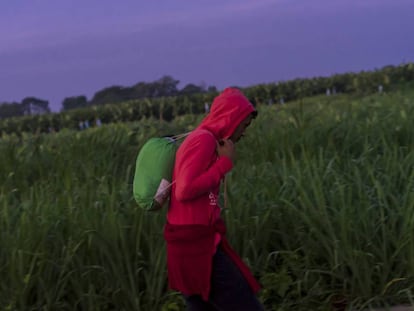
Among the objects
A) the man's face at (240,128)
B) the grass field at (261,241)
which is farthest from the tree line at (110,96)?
A: the man's face at (240,128)

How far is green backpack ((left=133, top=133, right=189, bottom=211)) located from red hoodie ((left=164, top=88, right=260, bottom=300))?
0.15 ft

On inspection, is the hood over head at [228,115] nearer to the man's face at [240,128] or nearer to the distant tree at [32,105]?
the man's face at [240,128]

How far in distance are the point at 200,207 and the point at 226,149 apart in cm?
29

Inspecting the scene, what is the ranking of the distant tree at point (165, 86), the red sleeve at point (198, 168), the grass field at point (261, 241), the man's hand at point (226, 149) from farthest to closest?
the distant tree at point (165, 86), the grass field at point (261, 241), the man's hand at point (226, 149), the red sleeve at point (198, 168)

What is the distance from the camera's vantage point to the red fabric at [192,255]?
3039mm

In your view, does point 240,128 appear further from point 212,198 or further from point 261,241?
point 261,241

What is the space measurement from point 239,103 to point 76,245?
5.58ft

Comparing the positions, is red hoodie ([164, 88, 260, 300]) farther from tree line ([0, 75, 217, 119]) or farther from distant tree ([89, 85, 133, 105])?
distant tree ([89, 85, 133, 105])

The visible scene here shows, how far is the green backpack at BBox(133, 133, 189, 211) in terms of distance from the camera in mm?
3049

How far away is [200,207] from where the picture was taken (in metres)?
3.06

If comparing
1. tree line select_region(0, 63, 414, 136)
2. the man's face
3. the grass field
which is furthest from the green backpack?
tree line select_region(0, 63, 414, 136)

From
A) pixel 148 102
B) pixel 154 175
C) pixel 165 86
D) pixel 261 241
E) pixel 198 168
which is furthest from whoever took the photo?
pixel 148 102

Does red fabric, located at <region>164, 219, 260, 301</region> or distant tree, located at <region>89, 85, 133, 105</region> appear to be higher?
distant tree, located at <region>89, 85, 133, 105</region>

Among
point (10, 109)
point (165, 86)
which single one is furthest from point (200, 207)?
point (10, 109)
